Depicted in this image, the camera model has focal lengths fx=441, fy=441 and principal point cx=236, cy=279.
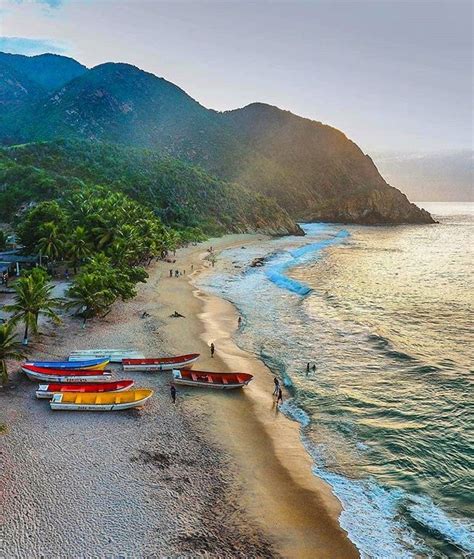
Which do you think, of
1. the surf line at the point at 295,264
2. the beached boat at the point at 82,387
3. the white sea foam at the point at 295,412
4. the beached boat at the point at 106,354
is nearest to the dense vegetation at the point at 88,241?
the beached boat at the point at 106,354

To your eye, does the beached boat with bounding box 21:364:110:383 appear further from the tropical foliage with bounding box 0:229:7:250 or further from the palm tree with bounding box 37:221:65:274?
the tropical foliage with bounding box 0:229:7:250

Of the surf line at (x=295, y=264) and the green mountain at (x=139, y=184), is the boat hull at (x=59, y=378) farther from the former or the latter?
the green mountain at (x=139, y=184)

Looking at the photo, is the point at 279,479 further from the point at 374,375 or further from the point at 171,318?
the point at 171,318

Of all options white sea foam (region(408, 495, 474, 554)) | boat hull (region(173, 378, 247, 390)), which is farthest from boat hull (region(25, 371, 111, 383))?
white sea foam (region(408, 495, 474, 554))

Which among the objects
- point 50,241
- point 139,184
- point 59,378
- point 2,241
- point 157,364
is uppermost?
point 139,184

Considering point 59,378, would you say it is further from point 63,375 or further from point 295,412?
point 295,412

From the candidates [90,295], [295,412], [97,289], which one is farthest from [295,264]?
[295,412]
